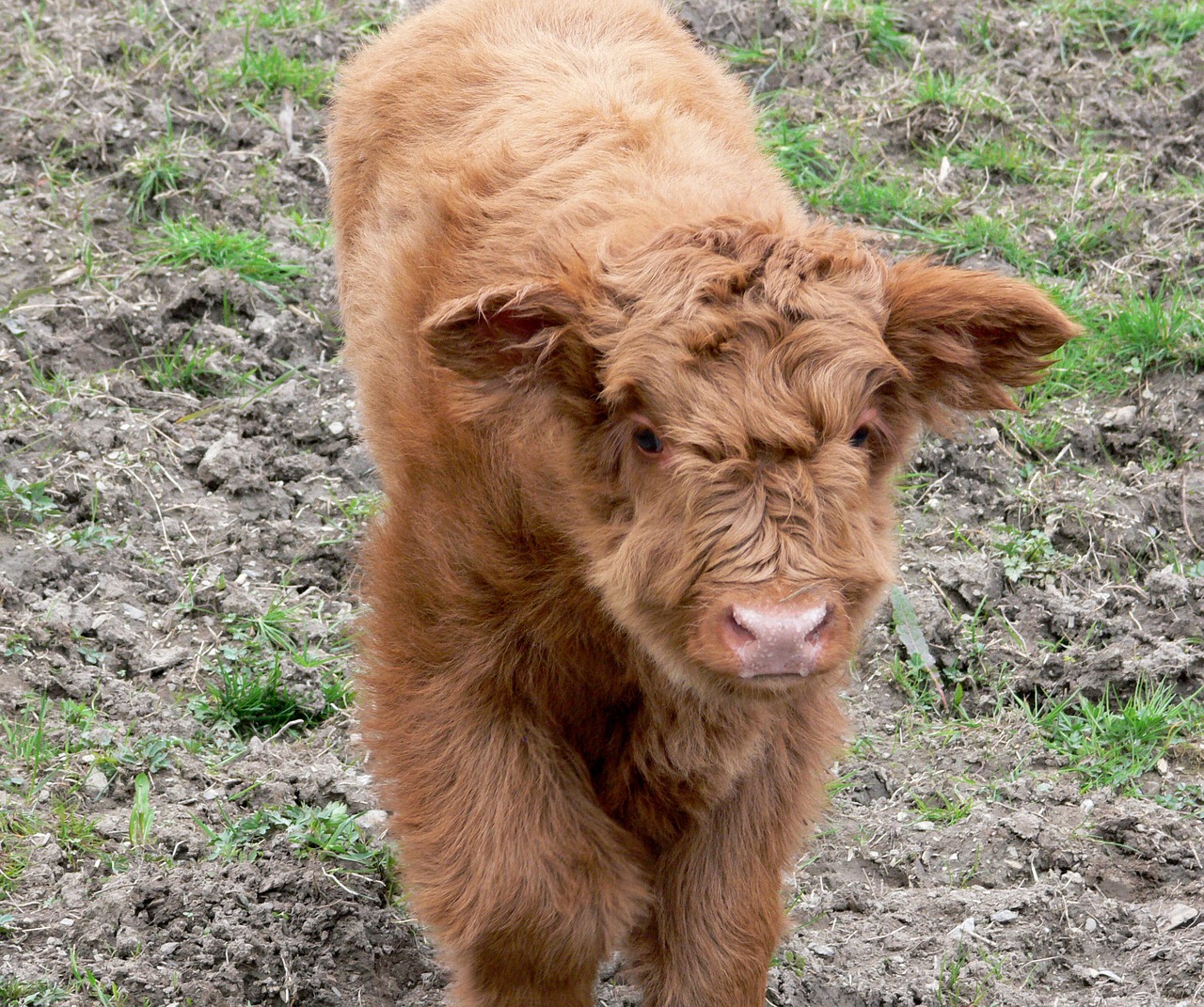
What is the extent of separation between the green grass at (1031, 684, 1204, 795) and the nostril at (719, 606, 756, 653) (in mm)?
2497

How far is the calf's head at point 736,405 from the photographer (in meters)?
3.27

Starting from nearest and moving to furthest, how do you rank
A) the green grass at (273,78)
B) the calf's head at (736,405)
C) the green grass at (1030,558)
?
the calf's head at (736,405) → the green grass at (1030,558) → the green grass at (273,78)

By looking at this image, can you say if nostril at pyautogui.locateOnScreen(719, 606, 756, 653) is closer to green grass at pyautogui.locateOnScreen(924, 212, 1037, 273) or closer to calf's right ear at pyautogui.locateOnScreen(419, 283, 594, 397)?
calf's right ear at pyautogui.locateOnScreen(419, 283, 594, 397)

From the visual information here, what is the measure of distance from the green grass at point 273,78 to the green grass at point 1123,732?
4.97 metres

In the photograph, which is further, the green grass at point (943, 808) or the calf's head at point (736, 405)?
the green grass at point (943, 808)

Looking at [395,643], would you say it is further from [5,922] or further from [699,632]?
[5,922]

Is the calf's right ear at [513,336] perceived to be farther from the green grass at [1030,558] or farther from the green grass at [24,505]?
the green grass at [1030,558]

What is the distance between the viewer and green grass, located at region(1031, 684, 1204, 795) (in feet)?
17.3

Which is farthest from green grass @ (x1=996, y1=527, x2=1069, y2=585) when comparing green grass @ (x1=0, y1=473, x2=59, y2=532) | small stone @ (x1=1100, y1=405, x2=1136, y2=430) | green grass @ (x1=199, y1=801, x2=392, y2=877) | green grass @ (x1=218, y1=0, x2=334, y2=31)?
green grass @ (x1=218, y1=0, x2=334, y2=31)

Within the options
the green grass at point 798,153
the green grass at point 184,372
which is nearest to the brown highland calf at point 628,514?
the green grass at point 184,372

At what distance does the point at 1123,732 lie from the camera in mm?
5359

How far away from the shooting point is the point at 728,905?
13.5 ft

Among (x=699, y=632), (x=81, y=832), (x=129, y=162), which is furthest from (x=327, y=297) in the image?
(x=699, y=632)

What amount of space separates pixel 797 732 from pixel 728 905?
1.66ft
